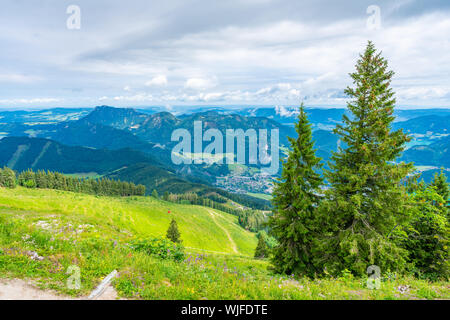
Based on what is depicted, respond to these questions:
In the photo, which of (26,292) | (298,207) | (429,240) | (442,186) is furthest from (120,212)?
(442,186)

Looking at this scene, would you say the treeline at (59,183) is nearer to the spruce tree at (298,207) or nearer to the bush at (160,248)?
the bush at (160,248)

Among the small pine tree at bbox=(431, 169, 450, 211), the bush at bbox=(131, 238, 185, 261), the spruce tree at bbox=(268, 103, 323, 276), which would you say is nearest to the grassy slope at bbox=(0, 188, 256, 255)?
the spruce tree at bbox=(268, 103, 323, 276)

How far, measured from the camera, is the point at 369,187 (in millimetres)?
16500

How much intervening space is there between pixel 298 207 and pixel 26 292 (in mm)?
17584

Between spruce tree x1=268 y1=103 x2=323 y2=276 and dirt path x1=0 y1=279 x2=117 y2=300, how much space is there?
14.6m

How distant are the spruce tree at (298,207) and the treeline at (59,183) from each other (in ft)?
380

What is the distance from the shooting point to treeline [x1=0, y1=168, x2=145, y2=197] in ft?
330

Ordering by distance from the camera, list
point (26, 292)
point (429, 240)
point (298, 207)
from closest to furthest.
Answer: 1. point (26, 292)
2. point (298, 207)
3. point (429, 240)

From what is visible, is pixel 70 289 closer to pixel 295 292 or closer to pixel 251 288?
pixel 251 288

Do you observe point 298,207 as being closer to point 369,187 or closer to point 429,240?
point 369,187

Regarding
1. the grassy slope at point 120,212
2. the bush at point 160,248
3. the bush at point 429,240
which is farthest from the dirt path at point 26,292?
the grassy slope at point 120,212

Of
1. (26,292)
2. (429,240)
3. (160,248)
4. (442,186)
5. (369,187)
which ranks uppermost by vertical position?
(369,187)

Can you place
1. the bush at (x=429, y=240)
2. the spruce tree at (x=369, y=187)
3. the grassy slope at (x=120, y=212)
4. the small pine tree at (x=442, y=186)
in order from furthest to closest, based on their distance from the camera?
the grassy slope at (x=120, y=212), the small pine tree at (x=442, y=186), the bush at (x=429, y=240), the spruce tree at (x=369, y=187)

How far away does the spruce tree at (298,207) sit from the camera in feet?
61.3
